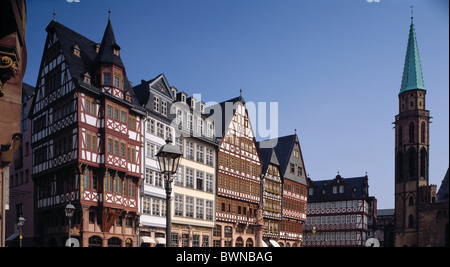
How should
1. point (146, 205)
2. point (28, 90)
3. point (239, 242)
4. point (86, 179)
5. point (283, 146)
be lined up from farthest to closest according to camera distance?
point (283, 146)
point (239, 242)
point (146, 205)
point (28, 90)
point (86, 179)

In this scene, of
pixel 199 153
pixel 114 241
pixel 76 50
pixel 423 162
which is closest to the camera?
pixel 423 162

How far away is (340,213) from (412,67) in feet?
169

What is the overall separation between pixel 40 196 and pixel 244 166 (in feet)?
61.3

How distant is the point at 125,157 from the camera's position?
26438mm

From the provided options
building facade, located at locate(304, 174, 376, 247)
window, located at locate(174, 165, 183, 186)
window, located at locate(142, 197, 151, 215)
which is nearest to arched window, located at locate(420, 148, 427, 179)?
window, located at locate(142, 197, 151, 215)

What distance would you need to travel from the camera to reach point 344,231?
57.5m

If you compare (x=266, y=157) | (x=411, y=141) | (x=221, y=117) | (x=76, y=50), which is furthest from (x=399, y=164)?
(x=266, y=157)

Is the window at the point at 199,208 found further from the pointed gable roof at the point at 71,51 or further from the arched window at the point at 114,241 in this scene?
the pointed gable roof at the point at 71,51

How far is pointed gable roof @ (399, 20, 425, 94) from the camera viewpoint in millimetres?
10219

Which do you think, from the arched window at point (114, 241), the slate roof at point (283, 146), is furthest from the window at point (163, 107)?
the slate roof at point (283, 146)

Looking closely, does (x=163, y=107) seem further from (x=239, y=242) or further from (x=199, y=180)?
(x=239, y=242)

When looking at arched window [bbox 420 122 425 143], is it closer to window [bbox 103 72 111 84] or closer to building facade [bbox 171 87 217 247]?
window [bbox 103 72 111 84]
